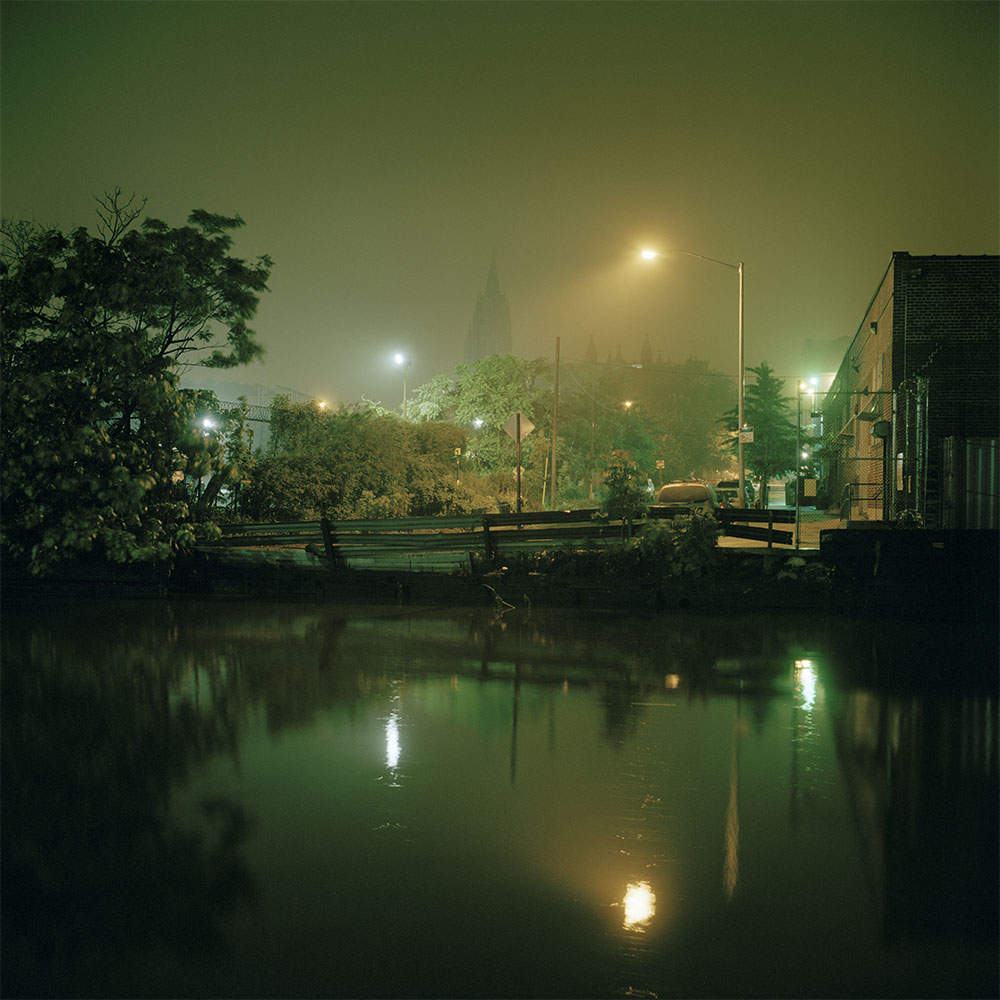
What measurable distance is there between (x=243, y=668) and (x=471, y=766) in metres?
4.40

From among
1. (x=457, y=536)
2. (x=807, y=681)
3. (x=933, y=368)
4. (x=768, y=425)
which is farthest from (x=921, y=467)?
(x=768, y=425)

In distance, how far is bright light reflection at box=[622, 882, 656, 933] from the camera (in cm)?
405

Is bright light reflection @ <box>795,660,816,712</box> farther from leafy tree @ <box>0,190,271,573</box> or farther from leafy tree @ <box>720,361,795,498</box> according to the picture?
leafy tree @ <box>720,361,795,498</box>

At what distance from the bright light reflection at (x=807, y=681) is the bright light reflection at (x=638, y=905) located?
4.07m

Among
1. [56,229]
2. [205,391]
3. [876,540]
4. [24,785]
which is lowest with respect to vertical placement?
[24,785]

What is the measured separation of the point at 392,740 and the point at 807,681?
4478mm

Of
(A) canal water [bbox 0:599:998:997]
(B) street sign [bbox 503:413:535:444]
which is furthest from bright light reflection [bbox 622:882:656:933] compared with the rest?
(B) street sign [bbox 503:413:535:444]

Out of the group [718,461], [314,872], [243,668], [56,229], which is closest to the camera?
[314,872]

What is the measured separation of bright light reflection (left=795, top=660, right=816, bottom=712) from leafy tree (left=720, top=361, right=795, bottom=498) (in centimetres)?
3908

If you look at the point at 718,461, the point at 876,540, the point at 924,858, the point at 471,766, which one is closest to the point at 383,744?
the point at 471,766

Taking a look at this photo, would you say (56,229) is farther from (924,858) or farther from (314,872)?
(924,858)

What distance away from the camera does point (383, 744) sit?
22.8 ft

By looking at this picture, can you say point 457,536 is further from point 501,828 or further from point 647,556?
point 501,828

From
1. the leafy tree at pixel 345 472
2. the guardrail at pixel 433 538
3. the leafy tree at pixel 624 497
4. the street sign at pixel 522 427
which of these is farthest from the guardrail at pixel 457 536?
the leafy tree at pixel 345 472
